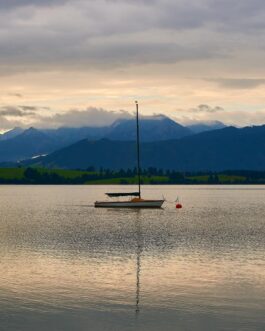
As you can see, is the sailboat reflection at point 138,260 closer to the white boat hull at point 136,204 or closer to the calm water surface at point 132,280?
the calm water surface at point 132,280

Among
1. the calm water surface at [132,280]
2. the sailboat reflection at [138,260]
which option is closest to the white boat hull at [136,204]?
the sailboat reflection at [138,260]

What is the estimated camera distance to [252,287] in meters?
53.6

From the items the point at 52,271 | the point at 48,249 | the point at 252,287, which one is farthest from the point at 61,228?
the point at 252,287

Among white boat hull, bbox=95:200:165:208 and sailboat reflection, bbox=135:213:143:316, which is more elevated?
white boat hull, bbox=95:200:165:208

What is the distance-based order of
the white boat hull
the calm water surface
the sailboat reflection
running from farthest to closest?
the white boat hull → the sailboat reflection → the calm water surface

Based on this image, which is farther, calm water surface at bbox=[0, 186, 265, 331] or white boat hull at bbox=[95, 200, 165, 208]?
white boat hull at bbox=[95, 200, 165, 208]

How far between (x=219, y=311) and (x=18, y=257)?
113ft

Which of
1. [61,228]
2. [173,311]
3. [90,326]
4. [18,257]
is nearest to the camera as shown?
[90,326]

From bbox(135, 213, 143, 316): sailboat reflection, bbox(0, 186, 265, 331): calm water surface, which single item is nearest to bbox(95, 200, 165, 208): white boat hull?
bbox(135, 213, 143, 316): sailboat reflection

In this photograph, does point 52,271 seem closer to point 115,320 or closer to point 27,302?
point 27,302

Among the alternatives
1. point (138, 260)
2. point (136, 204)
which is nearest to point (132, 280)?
point (138, 260)

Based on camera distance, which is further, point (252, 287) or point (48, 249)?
point (48, 249)

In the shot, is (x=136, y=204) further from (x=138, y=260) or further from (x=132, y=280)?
(x=132, y=280)

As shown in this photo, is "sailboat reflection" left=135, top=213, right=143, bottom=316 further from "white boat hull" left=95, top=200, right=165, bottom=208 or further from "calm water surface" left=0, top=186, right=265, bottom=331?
"white boat hull" left=95, top=200, right=165, bottom=208
